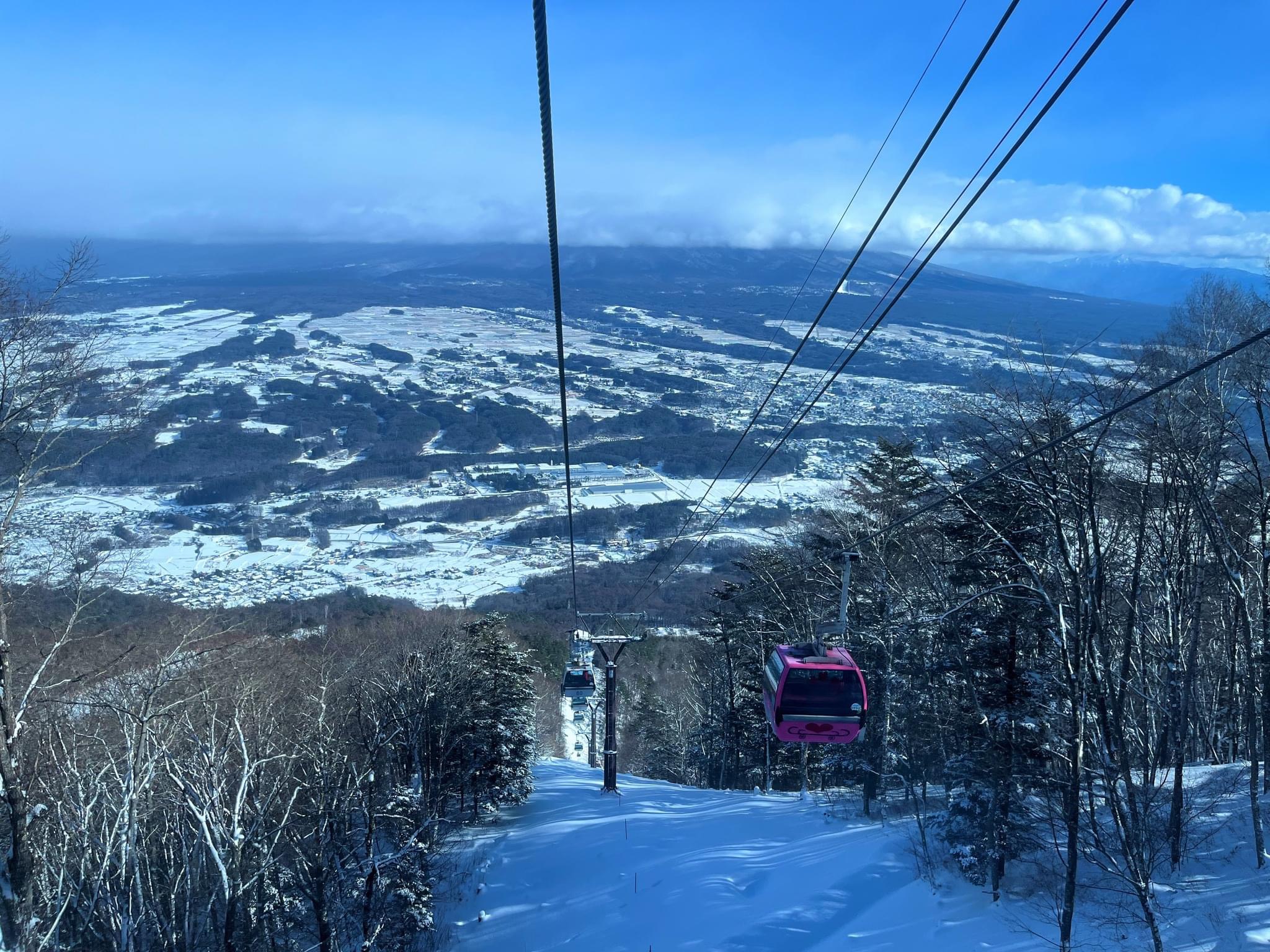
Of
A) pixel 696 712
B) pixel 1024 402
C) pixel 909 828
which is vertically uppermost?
pixel 1024 402

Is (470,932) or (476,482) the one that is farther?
(476,482)

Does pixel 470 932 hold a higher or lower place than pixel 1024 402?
lower

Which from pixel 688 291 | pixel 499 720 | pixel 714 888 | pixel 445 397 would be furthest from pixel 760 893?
pixel 688 291

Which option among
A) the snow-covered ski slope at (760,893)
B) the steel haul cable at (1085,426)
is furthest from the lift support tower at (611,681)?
the steel haul cable at (1085,426)

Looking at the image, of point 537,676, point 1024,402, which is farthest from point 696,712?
point 1024,402

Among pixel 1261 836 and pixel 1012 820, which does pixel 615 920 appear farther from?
pixel 1261 836

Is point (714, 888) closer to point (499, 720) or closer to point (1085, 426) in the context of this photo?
point (499, 720)
